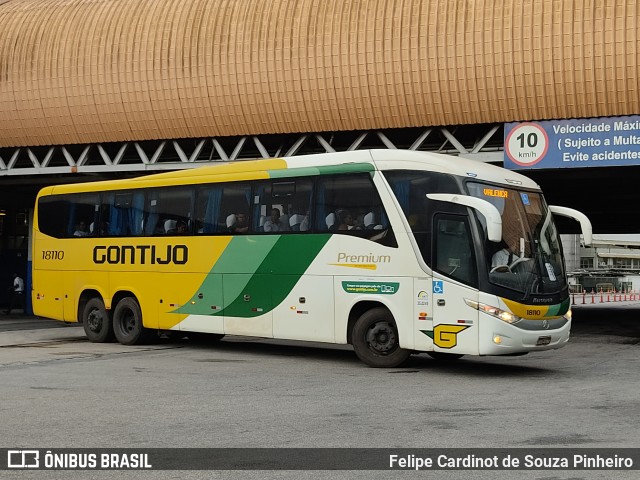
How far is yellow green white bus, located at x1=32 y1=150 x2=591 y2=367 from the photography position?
13.4 m

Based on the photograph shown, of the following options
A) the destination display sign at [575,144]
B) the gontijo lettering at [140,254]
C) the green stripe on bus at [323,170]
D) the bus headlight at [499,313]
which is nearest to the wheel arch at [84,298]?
the gontijo lettering at [140,254]

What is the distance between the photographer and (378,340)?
47.8ft

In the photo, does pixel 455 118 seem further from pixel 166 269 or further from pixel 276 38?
pixel 166 269

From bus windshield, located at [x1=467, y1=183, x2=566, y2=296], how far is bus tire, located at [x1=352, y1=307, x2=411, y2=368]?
6.67 ft

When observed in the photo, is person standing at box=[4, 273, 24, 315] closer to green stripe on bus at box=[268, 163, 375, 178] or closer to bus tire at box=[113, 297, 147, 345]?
bus tire at box=[113, 297, 147, 345]

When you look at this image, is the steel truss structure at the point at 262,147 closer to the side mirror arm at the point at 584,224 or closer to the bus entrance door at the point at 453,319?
the side mirror arm at the point at 584,224

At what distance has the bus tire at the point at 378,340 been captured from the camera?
14.4m

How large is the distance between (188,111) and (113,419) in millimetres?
19277

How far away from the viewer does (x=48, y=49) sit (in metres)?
29.5

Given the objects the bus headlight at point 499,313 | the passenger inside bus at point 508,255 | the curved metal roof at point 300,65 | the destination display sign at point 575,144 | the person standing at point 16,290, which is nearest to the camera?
the bus headlight at point 499,313

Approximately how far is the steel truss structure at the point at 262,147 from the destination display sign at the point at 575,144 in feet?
2.72

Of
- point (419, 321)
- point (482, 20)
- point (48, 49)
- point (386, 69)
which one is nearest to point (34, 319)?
point (48, 49)

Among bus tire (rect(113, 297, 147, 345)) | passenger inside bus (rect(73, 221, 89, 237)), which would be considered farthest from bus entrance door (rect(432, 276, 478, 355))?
passenger inside bus (rect(73, 221, 89, 237))

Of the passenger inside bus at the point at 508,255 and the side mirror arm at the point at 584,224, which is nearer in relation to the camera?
the passenger inside bus at the point at 508,255
